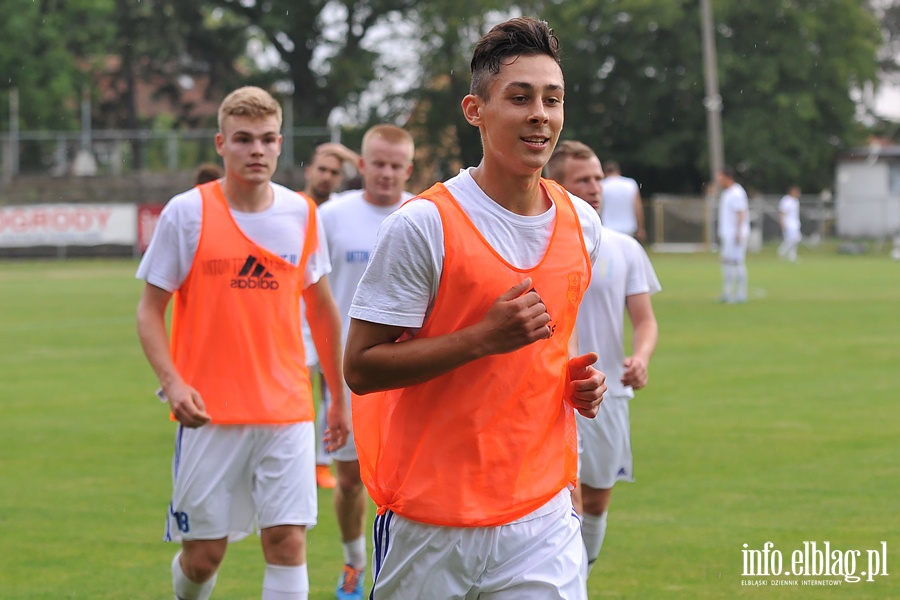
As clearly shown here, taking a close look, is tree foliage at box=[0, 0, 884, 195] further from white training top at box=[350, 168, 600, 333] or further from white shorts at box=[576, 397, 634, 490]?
white training top at box=[350, 168, 600, 333]

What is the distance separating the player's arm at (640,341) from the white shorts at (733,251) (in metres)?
17.7

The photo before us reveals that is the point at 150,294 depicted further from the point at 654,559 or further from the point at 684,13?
the point at 684,13

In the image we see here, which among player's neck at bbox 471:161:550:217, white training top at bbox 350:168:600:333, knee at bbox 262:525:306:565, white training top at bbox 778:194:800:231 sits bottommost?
white training top at bbox 778:194:800:231

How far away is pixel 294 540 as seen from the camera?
5594mm

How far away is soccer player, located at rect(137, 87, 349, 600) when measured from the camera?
18.5ft

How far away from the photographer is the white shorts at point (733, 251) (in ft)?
78.8

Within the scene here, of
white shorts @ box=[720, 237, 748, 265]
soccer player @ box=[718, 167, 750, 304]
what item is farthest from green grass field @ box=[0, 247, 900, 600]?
soccer player @ box=[718, 167, 750, 304]

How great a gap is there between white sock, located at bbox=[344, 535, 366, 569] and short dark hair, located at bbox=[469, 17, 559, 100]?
12.6 feet

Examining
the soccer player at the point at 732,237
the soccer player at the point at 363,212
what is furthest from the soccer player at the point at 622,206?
the soccer player at the point at 363,212

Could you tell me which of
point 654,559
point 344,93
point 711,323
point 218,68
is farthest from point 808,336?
point 218,68

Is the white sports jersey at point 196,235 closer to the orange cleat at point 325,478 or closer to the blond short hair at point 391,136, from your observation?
the blond short hair at point 391,136

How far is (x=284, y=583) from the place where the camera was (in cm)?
552

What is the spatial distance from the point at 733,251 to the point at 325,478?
1563cm

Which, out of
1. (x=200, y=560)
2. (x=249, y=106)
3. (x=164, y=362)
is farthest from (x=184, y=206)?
(x=200, y=560)
